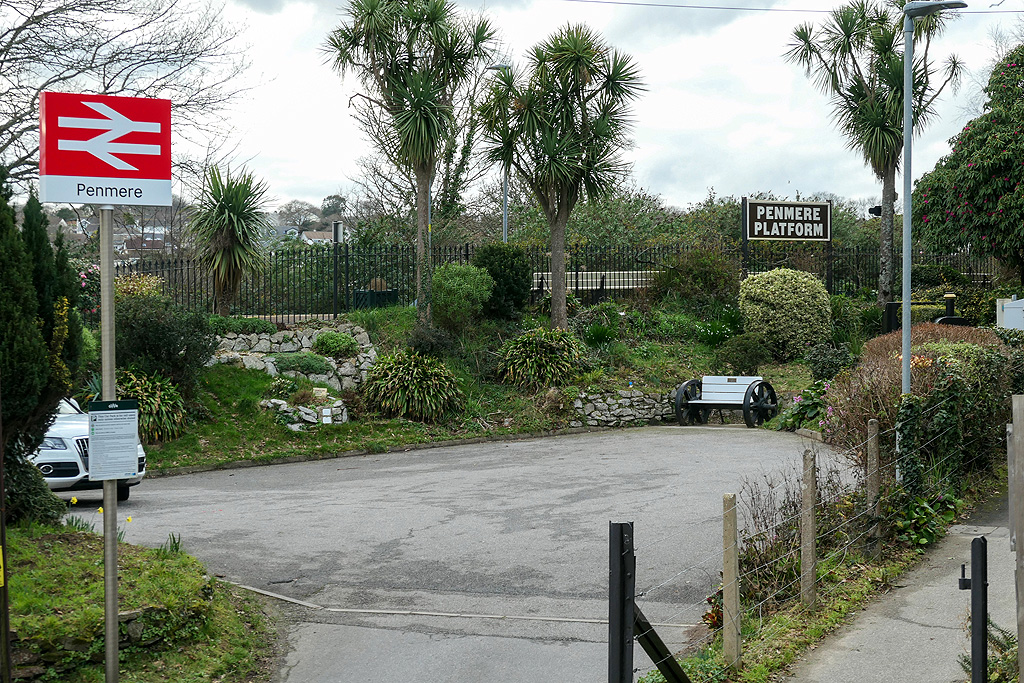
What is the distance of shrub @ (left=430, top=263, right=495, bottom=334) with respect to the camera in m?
20.3

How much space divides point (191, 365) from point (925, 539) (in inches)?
488

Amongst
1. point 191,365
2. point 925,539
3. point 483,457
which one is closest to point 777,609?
point 925,539

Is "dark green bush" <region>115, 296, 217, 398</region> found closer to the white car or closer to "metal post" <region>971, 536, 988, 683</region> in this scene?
the white car

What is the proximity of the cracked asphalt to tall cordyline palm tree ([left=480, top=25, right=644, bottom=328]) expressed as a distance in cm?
746

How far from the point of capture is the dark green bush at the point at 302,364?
723 inches

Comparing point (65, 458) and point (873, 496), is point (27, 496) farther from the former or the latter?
point (873, 496)

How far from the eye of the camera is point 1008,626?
6348 mm

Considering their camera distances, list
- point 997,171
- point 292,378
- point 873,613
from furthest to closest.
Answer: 1. point 997,171
2. point 292,378
3. point 873,613

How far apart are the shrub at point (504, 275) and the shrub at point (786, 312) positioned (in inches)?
227

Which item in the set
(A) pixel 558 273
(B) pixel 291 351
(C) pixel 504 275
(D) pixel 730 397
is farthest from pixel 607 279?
(B) pixel 291 351

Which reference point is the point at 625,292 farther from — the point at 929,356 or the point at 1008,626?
the point at 1008,626

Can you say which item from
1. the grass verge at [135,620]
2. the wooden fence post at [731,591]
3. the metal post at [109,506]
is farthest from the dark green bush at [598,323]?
the metal post at [109,506]

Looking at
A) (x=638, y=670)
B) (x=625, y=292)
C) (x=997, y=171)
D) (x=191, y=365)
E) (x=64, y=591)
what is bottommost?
(x=638, y=670)

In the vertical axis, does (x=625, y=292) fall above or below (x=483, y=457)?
above
